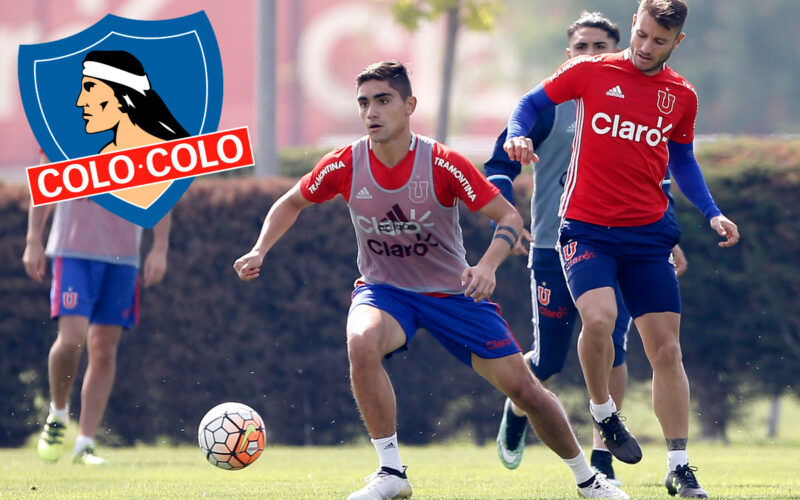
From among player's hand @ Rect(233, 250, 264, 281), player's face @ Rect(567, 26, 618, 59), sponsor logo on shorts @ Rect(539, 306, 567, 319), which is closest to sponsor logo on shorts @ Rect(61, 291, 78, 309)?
player's hand @ Rect(233, 250, 264, 281)

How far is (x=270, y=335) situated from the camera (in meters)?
11.6

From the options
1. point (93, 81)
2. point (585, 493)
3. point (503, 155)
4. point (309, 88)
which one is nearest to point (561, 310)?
point (503, 155)

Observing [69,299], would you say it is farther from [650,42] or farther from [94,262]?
[650,42]

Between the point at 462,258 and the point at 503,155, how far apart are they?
1112 millimetres

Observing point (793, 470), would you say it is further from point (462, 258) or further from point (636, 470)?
point (462, 258)

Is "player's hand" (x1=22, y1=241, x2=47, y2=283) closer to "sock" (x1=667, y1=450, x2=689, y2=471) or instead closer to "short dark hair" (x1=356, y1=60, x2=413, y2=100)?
"short dark hair" (x1=356, y1=60, x2=413, y2=100)

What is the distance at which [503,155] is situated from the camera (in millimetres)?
7418

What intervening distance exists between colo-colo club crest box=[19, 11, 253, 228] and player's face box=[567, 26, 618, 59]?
3624 millimetres

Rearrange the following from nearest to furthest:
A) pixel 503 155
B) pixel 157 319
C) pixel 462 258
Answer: pixel 462 258, pixel 503 155, pixel 157 319

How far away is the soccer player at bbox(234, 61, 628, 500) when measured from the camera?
20.1ft

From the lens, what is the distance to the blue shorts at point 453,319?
6.23 meters

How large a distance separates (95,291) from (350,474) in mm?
2473

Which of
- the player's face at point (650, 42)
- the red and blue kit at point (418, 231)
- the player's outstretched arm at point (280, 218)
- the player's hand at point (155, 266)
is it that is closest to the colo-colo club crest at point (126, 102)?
the player's hand at point (155, 266)

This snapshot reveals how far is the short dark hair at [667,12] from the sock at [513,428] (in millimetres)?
2757
